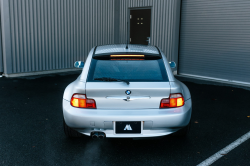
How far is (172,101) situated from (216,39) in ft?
23.8

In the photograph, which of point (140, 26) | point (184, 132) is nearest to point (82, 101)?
point (184, 132)

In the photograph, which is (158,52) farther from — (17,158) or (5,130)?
(5,130)

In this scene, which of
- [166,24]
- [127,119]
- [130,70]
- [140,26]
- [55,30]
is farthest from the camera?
[140,26]

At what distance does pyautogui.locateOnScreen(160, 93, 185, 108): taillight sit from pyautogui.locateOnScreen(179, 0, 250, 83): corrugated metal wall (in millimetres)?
6605

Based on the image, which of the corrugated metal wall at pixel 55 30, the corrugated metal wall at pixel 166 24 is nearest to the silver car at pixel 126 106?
the corrugated metal wall at pixel 55 30

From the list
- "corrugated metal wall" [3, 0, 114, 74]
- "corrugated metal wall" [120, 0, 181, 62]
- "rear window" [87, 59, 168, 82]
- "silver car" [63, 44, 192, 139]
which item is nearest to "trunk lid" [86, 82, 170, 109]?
"silver car" [63, 44, 192, 139]

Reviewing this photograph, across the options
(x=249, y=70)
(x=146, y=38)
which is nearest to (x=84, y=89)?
(x=249, y=70)

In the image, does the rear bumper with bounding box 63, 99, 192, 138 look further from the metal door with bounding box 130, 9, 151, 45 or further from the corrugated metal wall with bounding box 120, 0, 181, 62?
the metal door with bounding box 130, 9, 151, 45

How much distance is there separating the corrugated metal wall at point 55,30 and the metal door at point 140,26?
1.11 metres

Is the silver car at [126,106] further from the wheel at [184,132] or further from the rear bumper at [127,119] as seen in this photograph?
the wheel at [184,132]

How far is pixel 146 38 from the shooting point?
12.0 m

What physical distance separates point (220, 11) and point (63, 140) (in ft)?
25.9

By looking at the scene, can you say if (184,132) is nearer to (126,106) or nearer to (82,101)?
(126,106)

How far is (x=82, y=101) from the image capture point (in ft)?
10.3
